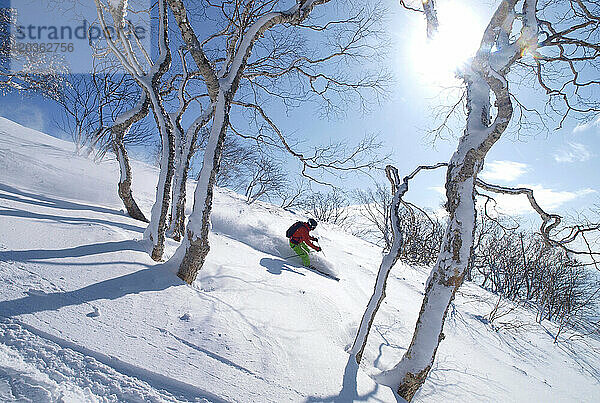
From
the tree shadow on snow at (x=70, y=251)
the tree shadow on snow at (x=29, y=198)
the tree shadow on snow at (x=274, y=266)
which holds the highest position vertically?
the tree shadow on snow at (x=70, y=251)

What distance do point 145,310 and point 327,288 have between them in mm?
3981

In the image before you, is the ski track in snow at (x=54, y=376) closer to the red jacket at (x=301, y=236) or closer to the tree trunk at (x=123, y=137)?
the tree trunk at (x=123, y=137)

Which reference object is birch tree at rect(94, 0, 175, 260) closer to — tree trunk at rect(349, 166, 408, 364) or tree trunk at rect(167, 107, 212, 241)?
tree trunk at rect(167, 107, 212, 241)

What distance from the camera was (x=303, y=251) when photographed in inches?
Answer: 272

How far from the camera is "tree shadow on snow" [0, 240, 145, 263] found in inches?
79.7

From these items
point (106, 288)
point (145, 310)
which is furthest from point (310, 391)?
point (106, 288)

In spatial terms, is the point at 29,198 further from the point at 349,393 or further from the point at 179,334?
the point at 349,393

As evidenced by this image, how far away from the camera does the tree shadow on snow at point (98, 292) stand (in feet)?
4.86

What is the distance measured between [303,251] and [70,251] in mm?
5048

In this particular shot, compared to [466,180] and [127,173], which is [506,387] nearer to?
[466,180]

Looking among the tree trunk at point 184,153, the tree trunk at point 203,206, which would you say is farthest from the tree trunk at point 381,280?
the tree trunk at point 184,153

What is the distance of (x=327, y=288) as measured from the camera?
541 cm

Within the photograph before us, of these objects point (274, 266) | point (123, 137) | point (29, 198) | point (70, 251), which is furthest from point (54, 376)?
point (123, 137)

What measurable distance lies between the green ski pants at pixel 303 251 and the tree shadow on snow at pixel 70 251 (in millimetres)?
4174
